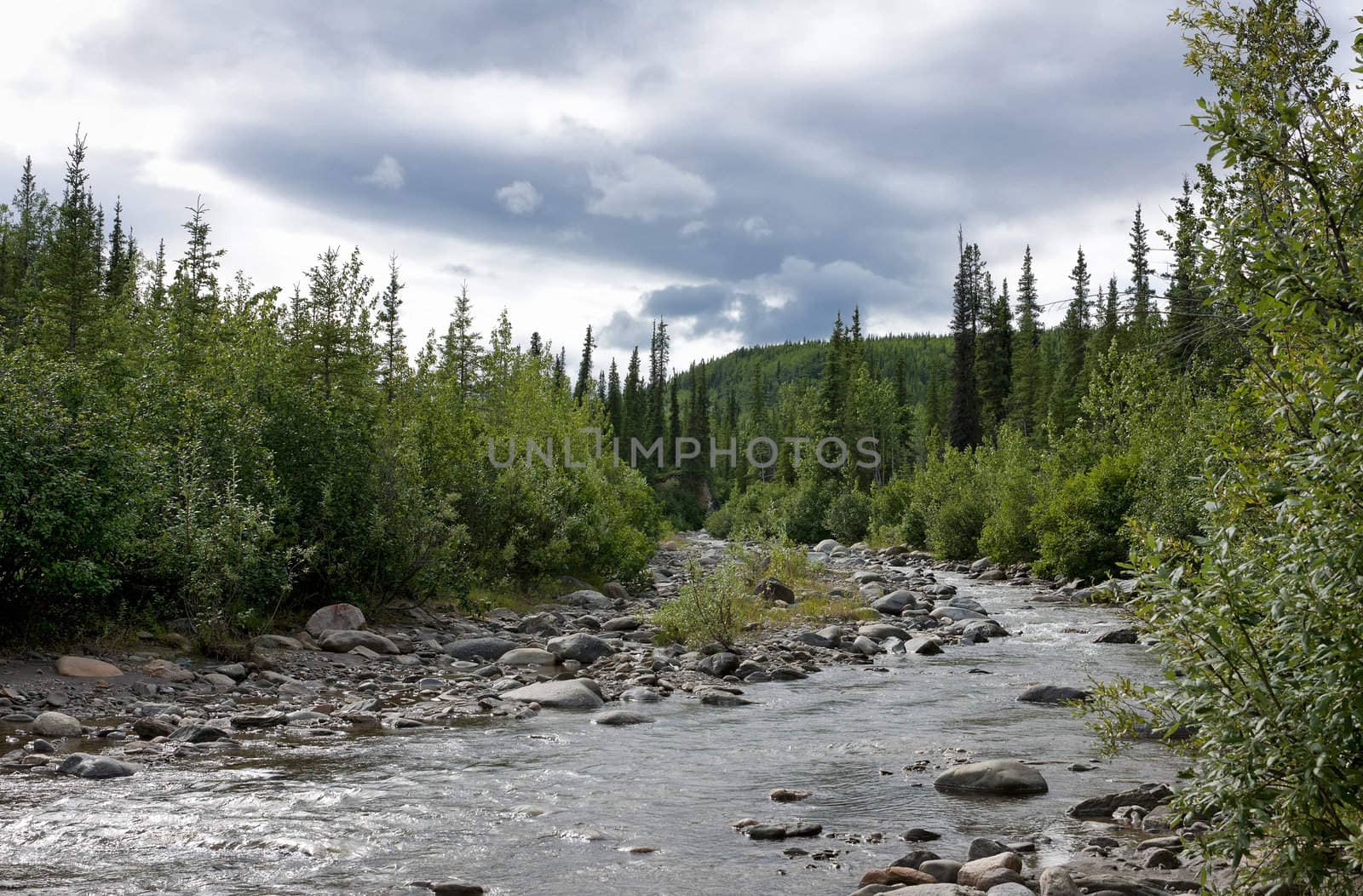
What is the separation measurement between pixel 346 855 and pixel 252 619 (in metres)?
9.74

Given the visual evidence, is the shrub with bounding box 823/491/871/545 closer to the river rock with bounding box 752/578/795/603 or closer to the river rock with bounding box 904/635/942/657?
the river rock with bounding box 752/578/795/603

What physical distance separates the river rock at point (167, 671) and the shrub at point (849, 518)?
47.5 meters

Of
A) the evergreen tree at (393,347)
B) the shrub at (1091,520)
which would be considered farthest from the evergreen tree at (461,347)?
the shrub at (1091,520)

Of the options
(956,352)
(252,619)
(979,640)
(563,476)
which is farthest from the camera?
(956,352)

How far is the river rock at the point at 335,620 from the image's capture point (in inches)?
663

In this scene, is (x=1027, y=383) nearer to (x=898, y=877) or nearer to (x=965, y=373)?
(x=965, y=373)

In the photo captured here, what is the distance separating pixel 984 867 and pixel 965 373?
70.7 metres

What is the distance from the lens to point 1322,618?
379cm

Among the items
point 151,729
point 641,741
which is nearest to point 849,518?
point 641,741

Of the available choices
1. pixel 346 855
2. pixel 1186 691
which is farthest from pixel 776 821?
pixel 1186 691

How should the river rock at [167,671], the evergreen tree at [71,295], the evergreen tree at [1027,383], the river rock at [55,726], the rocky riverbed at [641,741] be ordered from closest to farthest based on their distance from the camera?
the rocky riverbed at [641,741], the river rock at [55,726], the river rock at [167,671], the evergreen tree at [71,295], the evergreen tree at [1027,383]

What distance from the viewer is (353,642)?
1630 cm

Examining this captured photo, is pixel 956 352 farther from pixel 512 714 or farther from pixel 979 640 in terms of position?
pixel 512 714

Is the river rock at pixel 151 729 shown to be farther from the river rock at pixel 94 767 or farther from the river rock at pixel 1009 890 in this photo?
the river rock at pixel 1009 890
